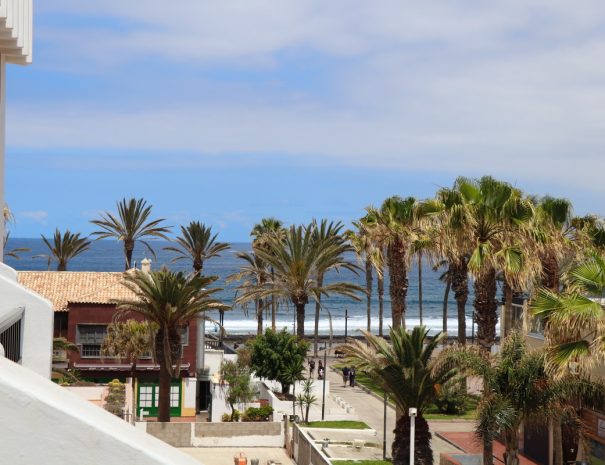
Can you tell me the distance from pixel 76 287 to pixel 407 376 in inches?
1051

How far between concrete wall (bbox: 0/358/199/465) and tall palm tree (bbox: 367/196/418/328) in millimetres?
39210

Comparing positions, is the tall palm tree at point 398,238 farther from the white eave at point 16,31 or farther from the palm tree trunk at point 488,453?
the white eave at point 16,31

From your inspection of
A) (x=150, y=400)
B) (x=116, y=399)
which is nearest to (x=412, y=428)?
(x=116, y=399)

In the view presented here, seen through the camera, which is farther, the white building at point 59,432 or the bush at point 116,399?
the bush at point 116,399

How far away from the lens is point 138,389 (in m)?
44.8

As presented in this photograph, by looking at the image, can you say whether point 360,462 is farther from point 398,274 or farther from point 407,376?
point 398,274

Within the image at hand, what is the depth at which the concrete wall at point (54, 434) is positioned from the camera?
331cm

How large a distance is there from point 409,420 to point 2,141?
1866 cm

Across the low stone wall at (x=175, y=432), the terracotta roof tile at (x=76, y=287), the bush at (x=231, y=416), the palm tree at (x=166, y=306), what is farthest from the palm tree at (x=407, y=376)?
the terracotta roof tile at (x=76, y=287)

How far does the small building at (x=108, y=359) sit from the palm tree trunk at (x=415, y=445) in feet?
64.5

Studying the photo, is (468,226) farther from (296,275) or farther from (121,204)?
(121,204)

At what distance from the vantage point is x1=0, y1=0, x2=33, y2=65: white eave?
9.26m

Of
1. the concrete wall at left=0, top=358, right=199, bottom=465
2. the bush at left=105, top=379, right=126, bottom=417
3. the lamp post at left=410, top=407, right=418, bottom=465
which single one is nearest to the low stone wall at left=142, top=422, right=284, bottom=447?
the bush at left=105, top=379, right=126, bottom=417

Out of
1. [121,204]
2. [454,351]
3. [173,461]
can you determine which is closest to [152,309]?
[454,351]
